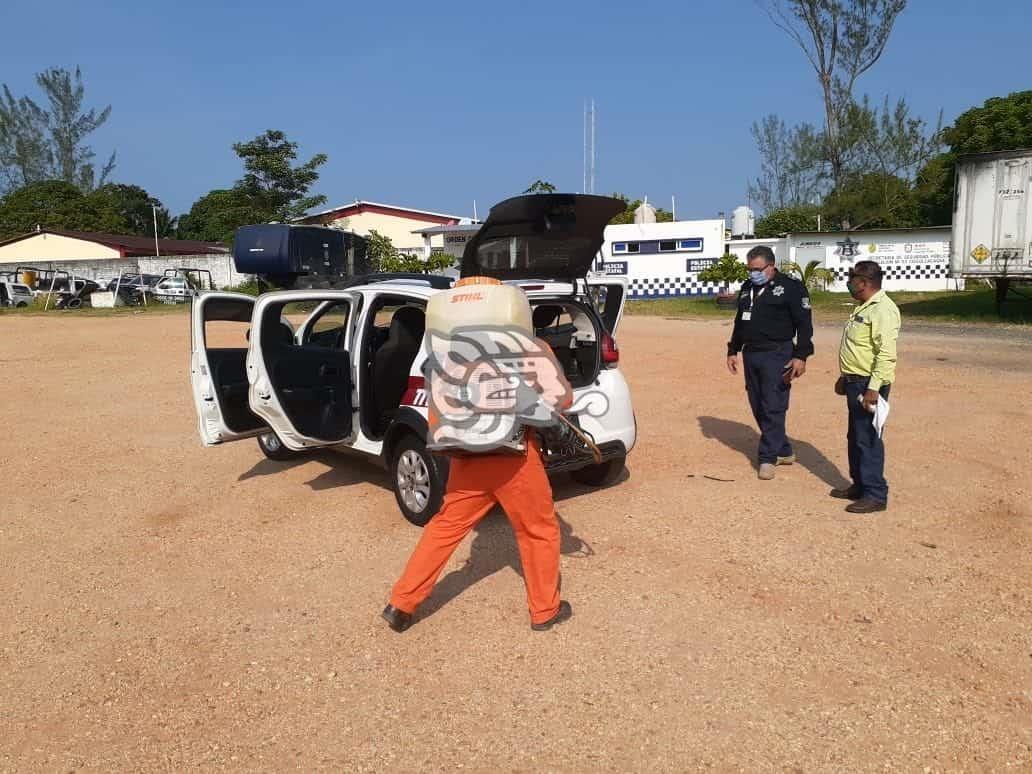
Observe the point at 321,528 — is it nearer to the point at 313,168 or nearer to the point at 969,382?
the point at 969,382

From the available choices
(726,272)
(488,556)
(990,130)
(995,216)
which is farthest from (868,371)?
(990,130)

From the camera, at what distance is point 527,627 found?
3.78 meters

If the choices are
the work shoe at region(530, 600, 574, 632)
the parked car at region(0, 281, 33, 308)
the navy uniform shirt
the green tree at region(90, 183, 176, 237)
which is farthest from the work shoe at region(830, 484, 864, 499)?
the green tree at region(90, 183, 176, 237)

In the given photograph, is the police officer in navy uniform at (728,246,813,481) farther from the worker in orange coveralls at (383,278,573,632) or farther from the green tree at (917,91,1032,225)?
the green tree at (917,91,1032,225)

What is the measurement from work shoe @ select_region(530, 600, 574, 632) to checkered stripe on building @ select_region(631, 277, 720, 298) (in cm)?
2571

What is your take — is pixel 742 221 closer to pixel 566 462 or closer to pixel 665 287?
pixel 665 287

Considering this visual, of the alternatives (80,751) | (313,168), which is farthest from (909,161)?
(80,751)

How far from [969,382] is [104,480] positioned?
9599mm

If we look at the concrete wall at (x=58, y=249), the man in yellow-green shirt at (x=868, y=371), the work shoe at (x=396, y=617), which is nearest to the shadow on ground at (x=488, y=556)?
the work shoe at (x=396, y=617)

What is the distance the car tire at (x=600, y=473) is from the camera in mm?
5844

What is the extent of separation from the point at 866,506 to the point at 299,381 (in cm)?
386

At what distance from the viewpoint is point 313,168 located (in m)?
41.4
